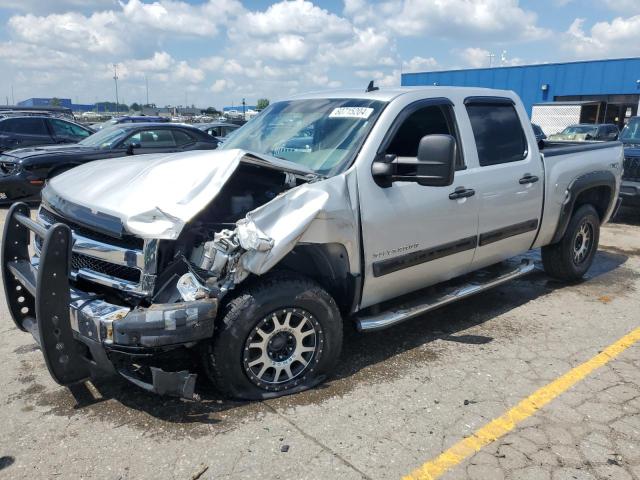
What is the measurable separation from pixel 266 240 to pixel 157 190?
718 millimetres

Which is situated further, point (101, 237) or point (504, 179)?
point (504, 179)

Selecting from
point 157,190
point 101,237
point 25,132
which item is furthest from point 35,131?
point 157,190

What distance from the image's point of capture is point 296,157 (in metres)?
3.92

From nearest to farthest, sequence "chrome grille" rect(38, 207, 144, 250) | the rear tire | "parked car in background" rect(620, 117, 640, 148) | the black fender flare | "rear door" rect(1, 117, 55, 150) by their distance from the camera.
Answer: "chrome grille" rect(38, 207, 144, 250) < the black fender flare < the rear tire < "parked car in background" rect(620, 117, 640, 148) < "rear door" rect(1, 117, 55, 150)

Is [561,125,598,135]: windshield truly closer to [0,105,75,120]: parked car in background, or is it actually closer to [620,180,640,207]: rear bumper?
[620,180,640,207]: rear bumper

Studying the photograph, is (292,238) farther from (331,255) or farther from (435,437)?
(435,437)

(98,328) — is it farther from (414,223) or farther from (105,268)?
(414,223)

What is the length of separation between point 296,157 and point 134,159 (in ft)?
3.87

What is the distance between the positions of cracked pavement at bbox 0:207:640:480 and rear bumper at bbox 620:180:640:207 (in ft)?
17.8

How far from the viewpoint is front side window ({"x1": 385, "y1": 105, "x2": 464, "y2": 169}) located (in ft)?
13.5

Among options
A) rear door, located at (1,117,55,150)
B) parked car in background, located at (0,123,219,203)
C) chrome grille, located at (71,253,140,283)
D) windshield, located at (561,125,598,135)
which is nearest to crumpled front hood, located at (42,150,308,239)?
chrome grille, located at (71,253,140,283)

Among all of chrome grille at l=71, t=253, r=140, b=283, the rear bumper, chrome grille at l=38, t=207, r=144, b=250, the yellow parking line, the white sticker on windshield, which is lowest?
the yellow parking line

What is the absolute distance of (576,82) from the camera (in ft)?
117

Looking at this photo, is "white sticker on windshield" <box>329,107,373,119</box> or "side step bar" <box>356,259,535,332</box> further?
"white sticker on windshield" <box>329,107,373,119</box>
